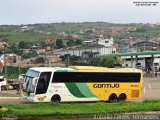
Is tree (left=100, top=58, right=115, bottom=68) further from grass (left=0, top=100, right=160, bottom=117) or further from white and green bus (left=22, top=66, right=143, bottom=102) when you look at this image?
grass (left=0, top=100, right=160, bottom=117)

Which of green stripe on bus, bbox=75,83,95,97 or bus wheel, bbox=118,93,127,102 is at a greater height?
green stripe on bus, bbox=75,83,95,97

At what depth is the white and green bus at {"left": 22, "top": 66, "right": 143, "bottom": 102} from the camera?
1253 inches

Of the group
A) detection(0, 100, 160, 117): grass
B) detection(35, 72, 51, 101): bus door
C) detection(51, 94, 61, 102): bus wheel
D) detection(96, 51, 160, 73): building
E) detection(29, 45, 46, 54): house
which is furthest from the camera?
detection(29, 45, 46, 54): house

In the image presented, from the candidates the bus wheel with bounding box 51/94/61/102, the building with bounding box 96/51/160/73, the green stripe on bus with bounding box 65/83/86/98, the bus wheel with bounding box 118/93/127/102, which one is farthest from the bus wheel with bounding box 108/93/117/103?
the building with bounding box 96/51/160/73

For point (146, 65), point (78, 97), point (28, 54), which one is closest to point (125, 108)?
point (78, 97)

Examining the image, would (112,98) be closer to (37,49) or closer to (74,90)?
(74,90)

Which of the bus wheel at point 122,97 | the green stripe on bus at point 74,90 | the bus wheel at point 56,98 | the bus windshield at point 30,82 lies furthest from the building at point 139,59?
the bus windshield at point 30,82

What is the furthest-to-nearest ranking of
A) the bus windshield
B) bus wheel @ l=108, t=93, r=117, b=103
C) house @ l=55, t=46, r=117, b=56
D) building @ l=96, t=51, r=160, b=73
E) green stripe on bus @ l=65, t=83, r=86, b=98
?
house @ l=55, t=46, r=117, b=56, building @ l=96, t=51, r=160, b=73, bus wheel @ l=108, t=93, r=117, b=103, green stripe on bus @ l=65, t=83, r=86, b=98, the bus windshield

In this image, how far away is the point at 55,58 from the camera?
107 metres

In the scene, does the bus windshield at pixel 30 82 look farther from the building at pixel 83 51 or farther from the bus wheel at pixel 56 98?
the building at pixel 83 51

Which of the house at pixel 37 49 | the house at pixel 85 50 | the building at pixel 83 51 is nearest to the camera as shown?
the house at pixel 85 50

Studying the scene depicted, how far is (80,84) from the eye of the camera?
3294cm

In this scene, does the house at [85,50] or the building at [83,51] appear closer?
the house at [85,50]

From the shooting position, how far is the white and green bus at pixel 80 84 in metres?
31.8
